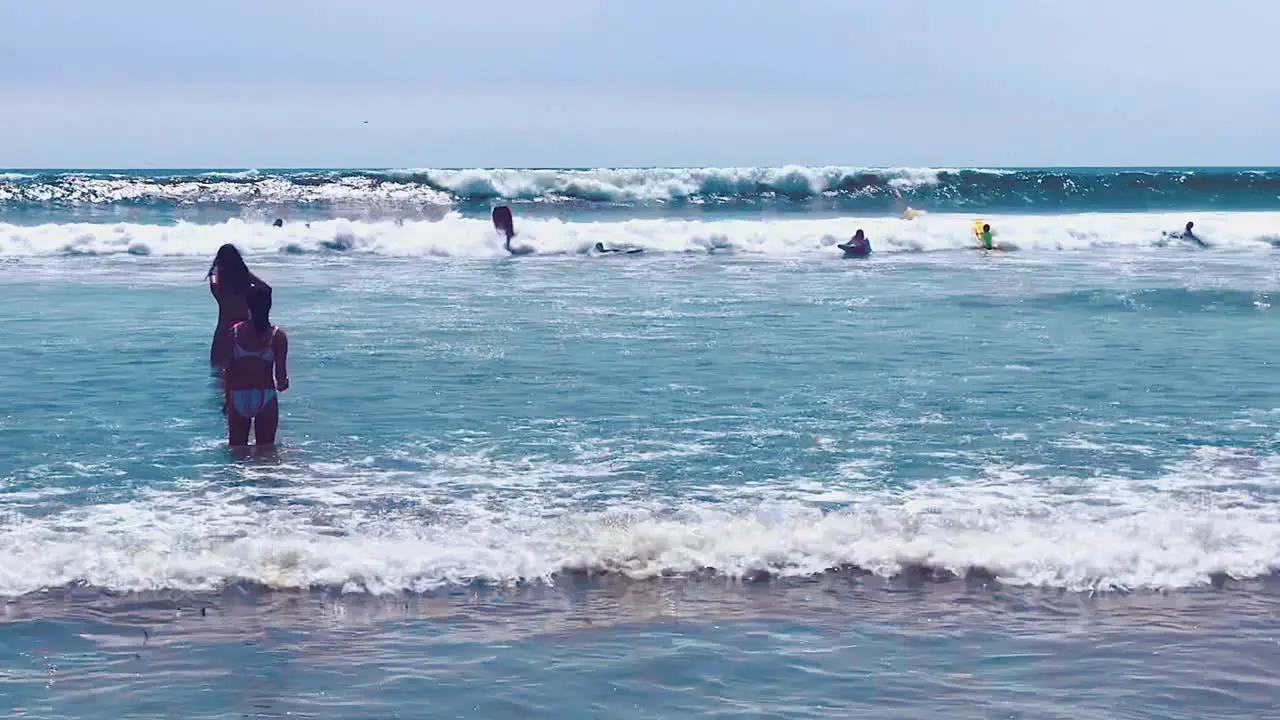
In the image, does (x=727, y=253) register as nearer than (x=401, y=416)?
No

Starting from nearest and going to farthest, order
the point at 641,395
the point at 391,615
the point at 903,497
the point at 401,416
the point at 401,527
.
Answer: the point at 391,615 → the point at 401,527 → the point at 903,497 → the point at 401,416 → the point at 641,395

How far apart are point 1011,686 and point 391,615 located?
2.88 m

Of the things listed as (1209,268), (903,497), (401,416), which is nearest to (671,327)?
(401,416)

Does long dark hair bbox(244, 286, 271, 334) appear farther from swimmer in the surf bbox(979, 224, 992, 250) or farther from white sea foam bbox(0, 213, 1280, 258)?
swimmer in the surf bbox(979, 224, 992, 250)

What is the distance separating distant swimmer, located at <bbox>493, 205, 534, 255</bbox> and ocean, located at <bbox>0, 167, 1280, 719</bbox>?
1114cm

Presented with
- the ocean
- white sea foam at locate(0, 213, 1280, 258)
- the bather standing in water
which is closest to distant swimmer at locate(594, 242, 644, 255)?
white sea foam at locate(0, 213, 1280, 258)

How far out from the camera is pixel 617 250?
33469 millimetres

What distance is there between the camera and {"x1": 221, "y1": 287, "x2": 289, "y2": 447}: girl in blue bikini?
998 centimetres

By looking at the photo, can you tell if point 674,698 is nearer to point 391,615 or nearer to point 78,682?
point 391,615

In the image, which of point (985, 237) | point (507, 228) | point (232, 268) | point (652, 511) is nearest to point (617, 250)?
point (507, 228)

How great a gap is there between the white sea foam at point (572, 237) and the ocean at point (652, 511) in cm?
1205

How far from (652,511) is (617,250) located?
25250mm

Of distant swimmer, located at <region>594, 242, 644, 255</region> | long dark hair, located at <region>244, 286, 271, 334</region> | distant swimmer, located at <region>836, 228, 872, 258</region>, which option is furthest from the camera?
distant swimmer, located at <region>594, 242, 644, 255</region>

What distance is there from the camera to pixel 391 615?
21.9 feet
